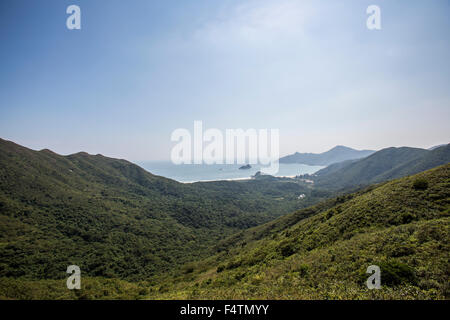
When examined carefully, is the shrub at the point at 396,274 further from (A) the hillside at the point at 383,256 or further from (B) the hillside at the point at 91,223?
(B) the hillside at the point at 91,223

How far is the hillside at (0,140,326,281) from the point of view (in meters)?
51.0

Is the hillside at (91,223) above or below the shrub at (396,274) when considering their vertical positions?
below

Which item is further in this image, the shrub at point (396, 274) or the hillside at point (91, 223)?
the hillside at point (91, 223)

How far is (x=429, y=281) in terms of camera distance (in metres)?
7.95

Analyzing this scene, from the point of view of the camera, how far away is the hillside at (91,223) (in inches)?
2008

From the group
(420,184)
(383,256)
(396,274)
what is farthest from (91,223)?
(420,184)

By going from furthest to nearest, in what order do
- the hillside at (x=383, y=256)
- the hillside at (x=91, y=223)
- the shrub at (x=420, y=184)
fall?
the hillside at (x=91, y=223), the shrub at (x=420, y=184), the hillside at (x=383, y=256)

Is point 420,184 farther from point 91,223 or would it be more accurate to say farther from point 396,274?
point 91,223

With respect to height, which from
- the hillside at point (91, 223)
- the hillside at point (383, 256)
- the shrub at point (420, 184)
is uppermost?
the shrub at point (420, 184)

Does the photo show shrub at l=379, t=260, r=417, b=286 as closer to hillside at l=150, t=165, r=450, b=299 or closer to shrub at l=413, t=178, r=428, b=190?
hillside at l=150, t=165, r=450, b=299

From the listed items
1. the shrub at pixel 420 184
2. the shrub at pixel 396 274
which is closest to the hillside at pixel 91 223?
the shrub at pixel 396 274

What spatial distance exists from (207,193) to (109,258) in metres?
110

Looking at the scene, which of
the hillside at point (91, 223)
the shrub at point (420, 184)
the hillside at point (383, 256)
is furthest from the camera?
the hillside at point (91, 223)

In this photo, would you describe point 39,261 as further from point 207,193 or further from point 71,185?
point 207,193
